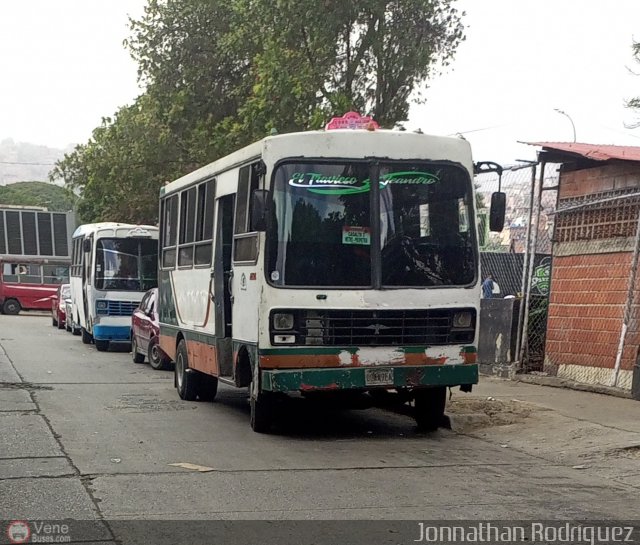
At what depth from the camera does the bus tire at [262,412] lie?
10617 mm

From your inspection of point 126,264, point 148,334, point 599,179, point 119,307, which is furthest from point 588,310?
point 119,307

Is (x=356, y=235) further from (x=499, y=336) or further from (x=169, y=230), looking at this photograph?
(x=499, y=336)

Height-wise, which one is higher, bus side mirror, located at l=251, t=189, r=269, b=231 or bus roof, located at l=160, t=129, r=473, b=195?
bus roof, located at l=160, t=129, r=473, b=195

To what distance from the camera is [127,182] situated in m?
30.2

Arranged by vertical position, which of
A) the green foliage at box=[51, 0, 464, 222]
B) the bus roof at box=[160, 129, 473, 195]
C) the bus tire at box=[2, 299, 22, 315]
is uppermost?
the green foliage at box=[51, 0, 464, 222]

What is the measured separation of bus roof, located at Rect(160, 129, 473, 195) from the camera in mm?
10328

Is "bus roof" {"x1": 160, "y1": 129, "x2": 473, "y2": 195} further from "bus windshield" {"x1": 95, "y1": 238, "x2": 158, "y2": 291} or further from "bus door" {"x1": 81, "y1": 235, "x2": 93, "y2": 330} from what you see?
"bus door" {"x1": 81, "y1": 235, "x2": 93, "y2": 330}

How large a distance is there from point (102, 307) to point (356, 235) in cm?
1440

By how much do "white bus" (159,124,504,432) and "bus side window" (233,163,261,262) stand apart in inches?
1.3

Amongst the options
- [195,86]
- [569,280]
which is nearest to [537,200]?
[569,280]

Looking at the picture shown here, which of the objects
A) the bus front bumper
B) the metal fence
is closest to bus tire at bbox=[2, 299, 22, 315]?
the metal fence

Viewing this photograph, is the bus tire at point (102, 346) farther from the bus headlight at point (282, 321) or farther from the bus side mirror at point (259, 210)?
the bus side mirror at point (259, 210)

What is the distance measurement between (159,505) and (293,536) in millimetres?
1310

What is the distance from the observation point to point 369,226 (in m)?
10.3
